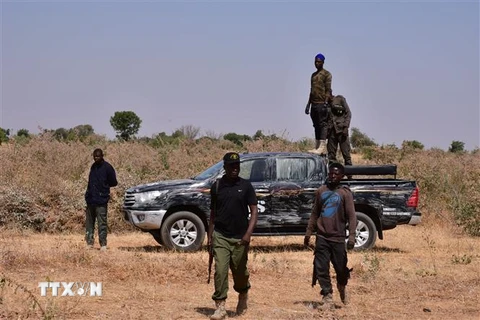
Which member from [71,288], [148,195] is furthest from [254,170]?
[71,288]

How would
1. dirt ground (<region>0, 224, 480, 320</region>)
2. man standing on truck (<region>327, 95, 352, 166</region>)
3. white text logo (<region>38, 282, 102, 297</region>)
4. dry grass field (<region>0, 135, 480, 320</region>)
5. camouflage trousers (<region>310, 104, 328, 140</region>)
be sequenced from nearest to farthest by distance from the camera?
1. dirt ground (<region>0, 224, 480, 320</region>)
2. dry grass field (<region>0, 135, 480, 320</region>)
3. white text logo (<region>38, 282, 102, 297</region>)
4. man standing on truck (<region>327, 95, 352, 166</region>)
5. camouflage trousers (<region>310, 104, 328, 140</region>)

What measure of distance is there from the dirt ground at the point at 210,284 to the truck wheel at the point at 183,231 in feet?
1.07

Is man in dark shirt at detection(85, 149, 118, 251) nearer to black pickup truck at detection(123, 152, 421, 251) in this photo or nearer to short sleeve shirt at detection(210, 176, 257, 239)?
black pickup truck at detection(123, 152, 421, 251)

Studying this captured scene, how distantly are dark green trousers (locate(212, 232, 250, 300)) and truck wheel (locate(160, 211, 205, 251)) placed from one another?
579 centimetres

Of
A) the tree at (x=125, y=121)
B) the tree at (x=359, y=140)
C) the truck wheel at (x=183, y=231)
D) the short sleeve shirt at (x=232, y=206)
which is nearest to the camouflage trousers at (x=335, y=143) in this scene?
the truck wheel at (x=183, y=231)

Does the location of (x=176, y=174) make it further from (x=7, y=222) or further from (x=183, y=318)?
(x=183, y=318)

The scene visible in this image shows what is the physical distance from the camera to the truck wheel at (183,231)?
15555mm

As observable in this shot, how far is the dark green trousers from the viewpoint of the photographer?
9.55 meters

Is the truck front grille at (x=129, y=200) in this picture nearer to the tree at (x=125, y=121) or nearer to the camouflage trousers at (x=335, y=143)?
the camouflage trousers at (x=335, y=143)

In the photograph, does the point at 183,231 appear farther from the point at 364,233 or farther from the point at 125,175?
the point at 125,175

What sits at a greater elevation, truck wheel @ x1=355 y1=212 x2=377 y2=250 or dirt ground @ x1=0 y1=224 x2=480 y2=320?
truck wheel @ x1=355 y1=212 x2=377 y2=250

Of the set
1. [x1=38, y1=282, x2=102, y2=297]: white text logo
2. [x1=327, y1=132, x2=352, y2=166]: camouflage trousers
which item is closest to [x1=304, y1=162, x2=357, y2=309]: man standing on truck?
[x1=38, y1=282, x2=102, y2=297]: white text logo

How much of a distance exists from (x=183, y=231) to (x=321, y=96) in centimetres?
398

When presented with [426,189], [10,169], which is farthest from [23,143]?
[426,189]
